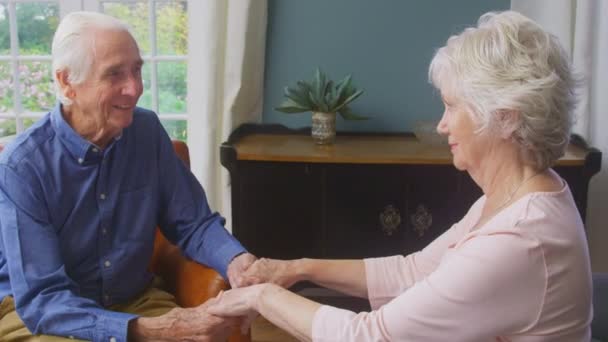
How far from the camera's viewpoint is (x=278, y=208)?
276 centimetres

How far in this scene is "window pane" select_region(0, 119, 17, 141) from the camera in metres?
3.35

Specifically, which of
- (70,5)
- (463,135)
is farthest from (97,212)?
(70,5)

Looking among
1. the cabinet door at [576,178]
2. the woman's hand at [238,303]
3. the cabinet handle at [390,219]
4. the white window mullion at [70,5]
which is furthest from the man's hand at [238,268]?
the white window mullion at [70,5]

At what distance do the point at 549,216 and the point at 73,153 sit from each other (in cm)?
114

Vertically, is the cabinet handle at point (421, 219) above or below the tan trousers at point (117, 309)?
above

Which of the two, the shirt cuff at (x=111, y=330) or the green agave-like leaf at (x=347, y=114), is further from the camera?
the green agave-like leaf at (x=347, y=114)

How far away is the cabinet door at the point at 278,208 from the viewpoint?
8.86ft

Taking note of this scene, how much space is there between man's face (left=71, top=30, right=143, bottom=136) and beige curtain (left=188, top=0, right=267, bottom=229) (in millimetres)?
1108

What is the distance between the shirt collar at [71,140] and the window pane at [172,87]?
4.82 feet

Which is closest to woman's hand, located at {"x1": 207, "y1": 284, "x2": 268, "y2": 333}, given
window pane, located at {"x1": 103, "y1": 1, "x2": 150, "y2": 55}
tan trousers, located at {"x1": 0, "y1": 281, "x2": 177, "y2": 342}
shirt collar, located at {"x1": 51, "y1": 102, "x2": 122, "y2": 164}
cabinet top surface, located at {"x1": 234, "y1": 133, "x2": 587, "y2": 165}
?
tan trousers, located at {"x1": 0, "y1": 281, "x2": 177, "y2": 342}

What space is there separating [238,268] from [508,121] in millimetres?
858

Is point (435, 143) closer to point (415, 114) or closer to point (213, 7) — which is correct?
point (415, 114)

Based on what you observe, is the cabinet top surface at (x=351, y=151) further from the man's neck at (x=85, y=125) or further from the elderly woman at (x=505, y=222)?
the elderly woman at (x=505, y=222)

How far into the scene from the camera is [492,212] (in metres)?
1.47
